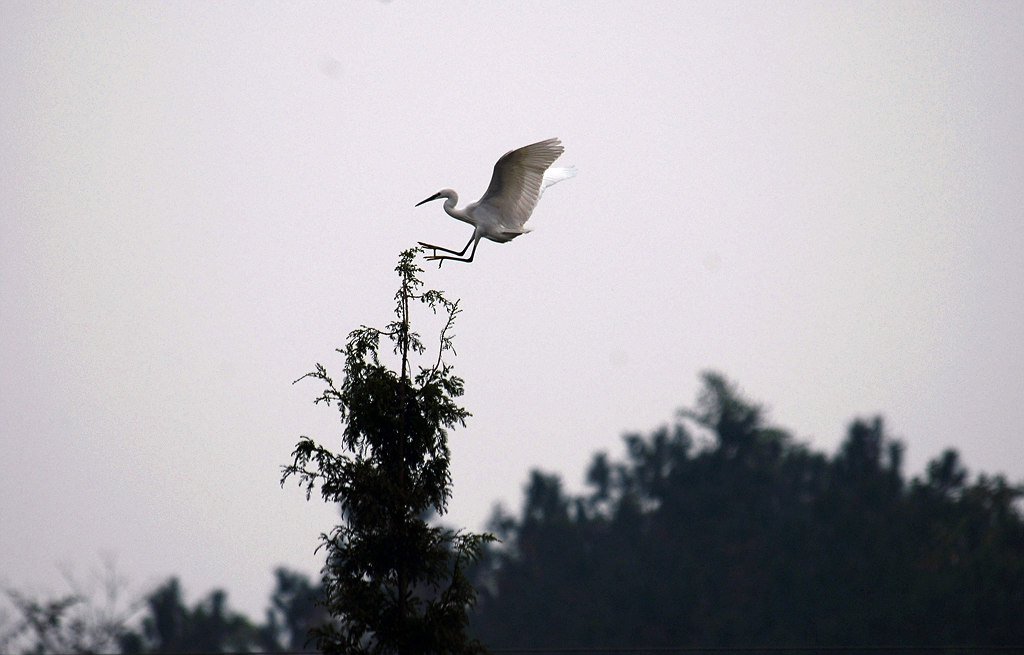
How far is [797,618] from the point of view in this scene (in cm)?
4878

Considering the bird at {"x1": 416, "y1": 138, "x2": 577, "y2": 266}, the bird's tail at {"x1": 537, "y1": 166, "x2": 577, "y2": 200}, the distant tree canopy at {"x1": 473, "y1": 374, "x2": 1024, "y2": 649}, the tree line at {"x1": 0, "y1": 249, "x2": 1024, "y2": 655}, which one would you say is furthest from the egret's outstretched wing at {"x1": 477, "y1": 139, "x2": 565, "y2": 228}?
the distant tree canopy at {"x1": 473, "y1": 374, "x2": 1024, "y2": 649}

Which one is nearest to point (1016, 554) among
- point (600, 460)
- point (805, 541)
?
point (805, 541)

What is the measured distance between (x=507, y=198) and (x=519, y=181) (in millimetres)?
218

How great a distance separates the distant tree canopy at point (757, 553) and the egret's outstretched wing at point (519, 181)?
3710 cm

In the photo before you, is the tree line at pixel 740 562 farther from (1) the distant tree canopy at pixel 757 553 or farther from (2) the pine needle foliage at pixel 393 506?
(2) the pine needle foliage at pixel 393 506

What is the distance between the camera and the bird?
34.7 feet

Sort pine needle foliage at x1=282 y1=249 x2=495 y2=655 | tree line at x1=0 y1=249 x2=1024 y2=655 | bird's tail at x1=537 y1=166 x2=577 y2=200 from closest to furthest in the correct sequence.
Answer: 1. pine needle foliage at x1=282 y1=249 x2=495 y2=655
2. bird's tail at x1=537 y1=166 x2=577 y2=200
3. tree line at x1=0 y1=249 x2=1024 y2=655

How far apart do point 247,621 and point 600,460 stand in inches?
974

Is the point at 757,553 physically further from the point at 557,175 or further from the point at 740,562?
the point at 557,175

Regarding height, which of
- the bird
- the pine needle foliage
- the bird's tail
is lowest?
the pine needle foliage

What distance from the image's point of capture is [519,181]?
10.8 metres

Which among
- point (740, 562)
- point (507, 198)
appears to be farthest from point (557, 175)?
point (740, 562)

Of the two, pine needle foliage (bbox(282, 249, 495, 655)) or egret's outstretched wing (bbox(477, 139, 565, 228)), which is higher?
egret's outstretched wing (bbox(477, 139, 565, 228))

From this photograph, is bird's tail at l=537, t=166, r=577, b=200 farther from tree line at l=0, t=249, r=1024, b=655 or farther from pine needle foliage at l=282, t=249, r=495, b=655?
tree line at l=0, t=249, r=1024, b=655
